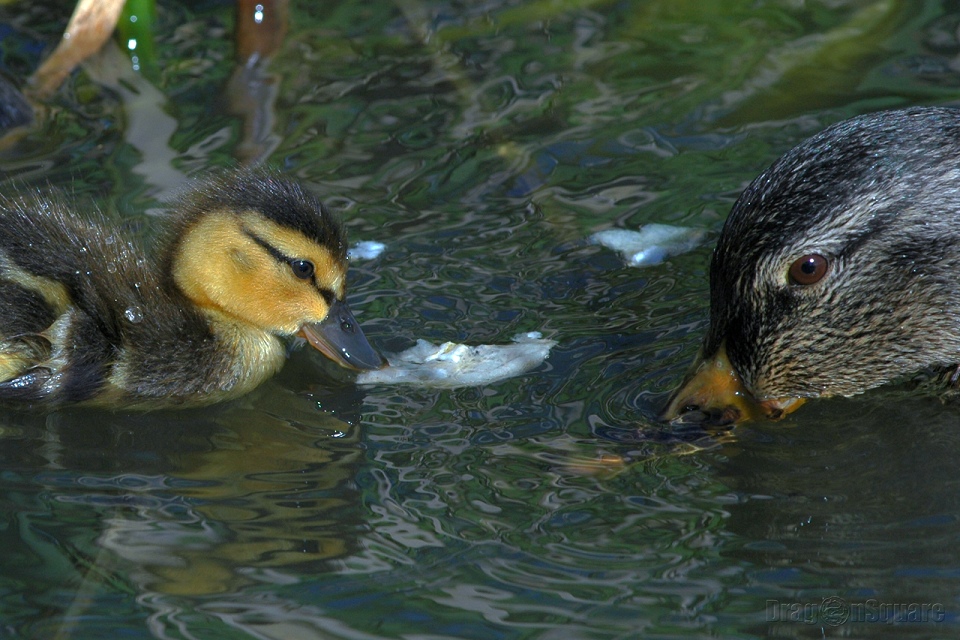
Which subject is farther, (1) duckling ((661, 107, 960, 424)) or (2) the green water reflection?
(1) duckling ((661, 107, 960, 424))

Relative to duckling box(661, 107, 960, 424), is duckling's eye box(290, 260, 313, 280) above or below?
above

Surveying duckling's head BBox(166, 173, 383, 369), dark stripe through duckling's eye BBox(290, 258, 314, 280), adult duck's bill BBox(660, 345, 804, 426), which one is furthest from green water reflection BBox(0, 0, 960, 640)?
dark stripe through duckling's eye BBox(290, 258, 314, 280)

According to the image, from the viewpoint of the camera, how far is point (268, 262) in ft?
13.9

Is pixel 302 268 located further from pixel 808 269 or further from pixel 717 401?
pixel 808 269

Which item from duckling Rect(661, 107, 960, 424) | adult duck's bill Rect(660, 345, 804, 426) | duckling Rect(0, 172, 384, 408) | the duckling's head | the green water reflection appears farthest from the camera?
the duckling's head

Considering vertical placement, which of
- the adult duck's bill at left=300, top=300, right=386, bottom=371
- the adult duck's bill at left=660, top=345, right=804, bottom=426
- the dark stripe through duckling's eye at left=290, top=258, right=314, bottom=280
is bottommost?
the adult duck's bill at left=660, top=345, right=804, bottom=426

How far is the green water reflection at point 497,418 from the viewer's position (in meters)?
3.17

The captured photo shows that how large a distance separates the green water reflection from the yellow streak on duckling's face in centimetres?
23

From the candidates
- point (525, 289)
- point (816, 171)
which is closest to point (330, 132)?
point (525, 289)

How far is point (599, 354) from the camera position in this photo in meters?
4.22

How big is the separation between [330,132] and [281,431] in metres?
2.12

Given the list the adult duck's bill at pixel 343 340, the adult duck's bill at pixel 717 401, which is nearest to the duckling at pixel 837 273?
the adult duck's bill at pixel 717 401

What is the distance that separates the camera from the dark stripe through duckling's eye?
4.20m

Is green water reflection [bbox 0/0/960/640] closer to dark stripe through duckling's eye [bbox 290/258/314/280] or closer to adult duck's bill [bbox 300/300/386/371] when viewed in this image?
adult duck's bill [bbox 300/300/386/371]
